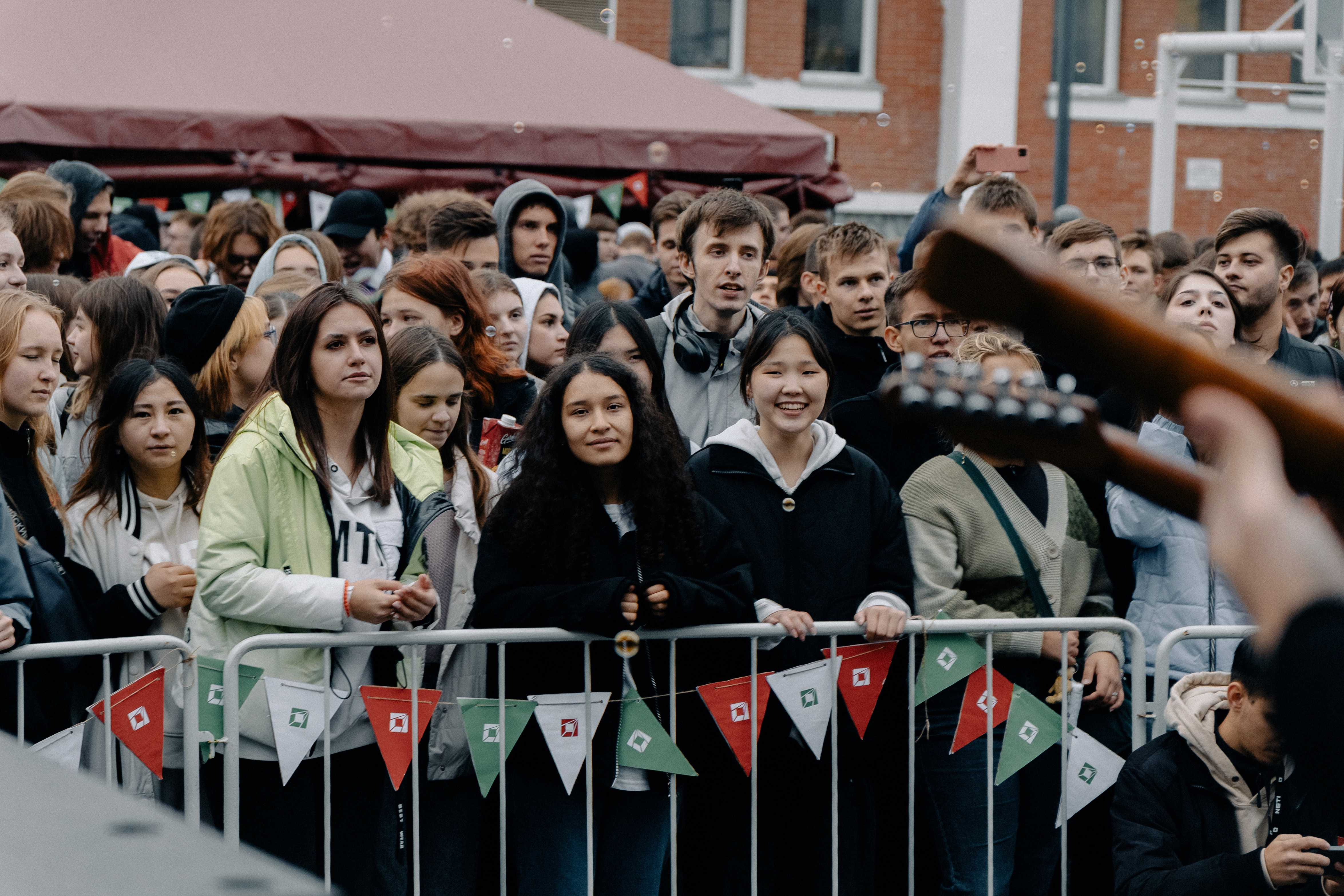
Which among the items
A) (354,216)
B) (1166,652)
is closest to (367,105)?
(354,216)

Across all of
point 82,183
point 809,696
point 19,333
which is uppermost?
point 82,183

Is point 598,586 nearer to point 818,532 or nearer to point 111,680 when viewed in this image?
point 818,532

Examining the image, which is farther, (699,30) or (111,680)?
(699,30)

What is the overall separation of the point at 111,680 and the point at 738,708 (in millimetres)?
1598

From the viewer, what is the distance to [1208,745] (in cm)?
356

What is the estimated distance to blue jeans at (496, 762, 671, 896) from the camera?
3.76 metres

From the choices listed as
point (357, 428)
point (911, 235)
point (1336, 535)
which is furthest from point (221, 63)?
point (1336, 535)

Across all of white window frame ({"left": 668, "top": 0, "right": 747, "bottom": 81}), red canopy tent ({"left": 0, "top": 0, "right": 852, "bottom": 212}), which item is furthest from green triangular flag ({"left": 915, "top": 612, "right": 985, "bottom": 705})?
white window frame ({"left": 668, "top": 0, "right": 747, "bottom": 81})

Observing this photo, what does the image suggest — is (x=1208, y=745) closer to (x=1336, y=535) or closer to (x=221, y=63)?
(x=1336, y=535)

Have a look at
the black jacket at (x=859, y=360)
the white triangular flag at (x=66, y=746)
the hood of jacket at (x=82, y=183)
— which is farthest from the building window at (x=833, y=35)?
the white triangular flag at (x=66, y=746)

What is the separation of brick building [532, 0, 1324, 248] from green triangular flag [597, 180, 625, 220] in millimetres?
7295

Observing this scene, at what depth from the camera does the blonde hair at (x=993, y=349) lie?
164 inches

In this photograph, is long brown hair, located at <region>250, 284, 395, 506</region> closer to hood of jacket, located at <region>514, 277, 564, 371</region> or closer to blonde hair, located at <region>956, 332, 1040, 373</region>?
hood of jacket, located at <region>514, 277, 564, 371</region>

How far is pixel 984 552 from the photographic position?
4.11 meters
